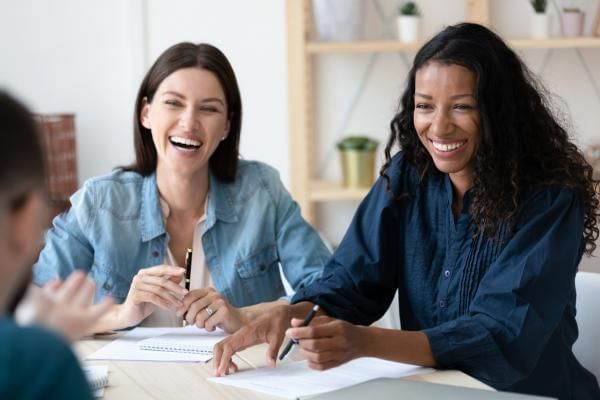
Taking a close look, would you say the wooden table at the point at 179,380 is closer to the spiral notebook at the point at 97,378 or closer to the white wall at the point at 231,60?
the spiral notebook at the point at 97,378

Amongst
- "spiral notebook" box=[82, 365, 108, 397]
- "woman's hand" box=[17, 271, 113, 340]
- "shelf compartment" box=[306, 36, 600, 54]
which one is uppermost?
"shelf compartment" box=[306, 36, 600, 54]

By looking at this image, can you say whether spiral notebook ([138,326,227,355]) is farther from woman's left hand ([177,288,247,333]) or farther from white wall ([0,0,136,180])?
white wall ([0,0,136,180])

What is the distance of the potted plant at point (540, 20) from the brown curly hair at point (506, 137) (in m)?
1.74

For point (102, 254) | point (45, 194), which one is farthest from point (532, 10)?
point (45, 194)

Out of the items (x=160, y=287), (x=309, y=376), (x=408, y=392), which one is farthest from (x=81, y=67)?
(x=408, y=392)

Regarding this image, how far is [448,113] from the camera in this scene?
198 cm

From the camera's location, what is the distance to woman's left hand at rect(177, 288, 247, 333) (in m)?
Result: 2.00

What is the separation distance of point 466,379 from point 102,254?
954 millimetres

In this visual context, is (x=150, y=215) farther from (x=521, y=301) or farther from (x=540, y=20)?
(x=540, y=20)

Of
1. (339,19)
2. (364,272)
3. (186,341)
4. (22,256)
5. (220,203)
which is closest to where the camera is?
(22,256)

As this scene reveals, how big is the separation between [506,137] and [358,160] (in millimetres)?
1727

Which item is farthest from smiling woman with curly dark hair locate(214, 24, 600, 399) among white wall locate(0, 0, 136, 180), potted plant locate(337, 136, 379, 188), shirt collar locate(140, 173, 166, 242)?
white wall locate(0, 0, 136, 180)

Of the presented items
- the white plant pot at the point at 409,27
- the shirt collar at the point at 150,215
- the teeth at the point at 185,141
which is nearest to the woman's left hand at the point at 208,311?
the shirt collar at the point at 150,215

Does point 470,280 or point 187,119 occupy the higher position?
point 187,119
